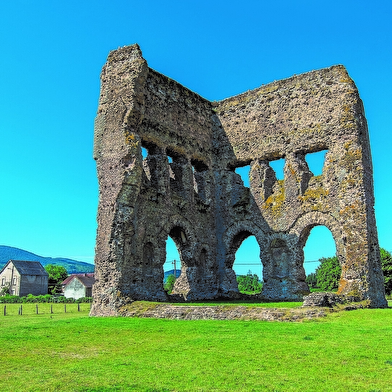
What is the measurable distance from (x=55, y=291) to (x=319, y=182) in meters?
46.5

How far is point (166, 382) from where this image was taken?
5.09 meters

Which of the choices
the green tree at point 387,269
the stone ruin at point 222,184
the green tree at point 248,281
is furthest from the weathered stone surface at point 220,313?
the green tree at point 248,281

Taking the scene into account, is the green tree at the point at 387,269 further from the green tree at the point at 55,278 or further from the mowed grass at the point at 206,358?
the green tree at the point at 55,278

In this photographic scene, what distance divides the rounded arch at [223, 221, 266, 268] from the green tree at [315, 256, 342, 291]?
66.3 feet

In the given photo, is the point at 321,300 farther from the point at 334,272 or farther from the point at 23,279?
the point at 23,279

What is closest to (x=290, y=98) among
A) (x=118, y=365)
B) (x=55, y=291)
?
(x=118, y=365)

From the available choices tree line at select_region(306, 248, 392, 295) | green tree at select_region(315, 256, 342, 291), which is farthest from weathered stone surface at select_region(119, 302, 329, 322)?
green tree at select_region(315, 256, 342, 291)

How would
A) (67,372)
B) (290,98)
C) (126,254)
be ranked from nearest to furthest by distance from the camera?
(67,372)
(126,254)
(290,98)

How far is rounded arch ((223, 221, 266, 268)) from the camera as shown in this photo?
19552 millimetres

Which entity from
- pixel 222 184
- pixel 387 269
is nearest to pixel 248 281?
pixel 387 269

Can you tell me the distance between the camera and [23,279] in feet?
171

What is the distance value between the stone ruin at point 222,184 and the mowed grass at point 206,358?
20.1 ft

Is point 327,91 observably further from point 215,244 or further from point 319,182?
point 215,244

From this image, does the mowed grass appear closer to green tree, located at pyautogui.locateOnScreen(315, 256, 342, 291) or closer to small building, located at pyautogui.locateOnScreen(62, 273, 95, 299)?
green tree, located at pyautogui.locateOnScreen(315, 256, 342, 291)
